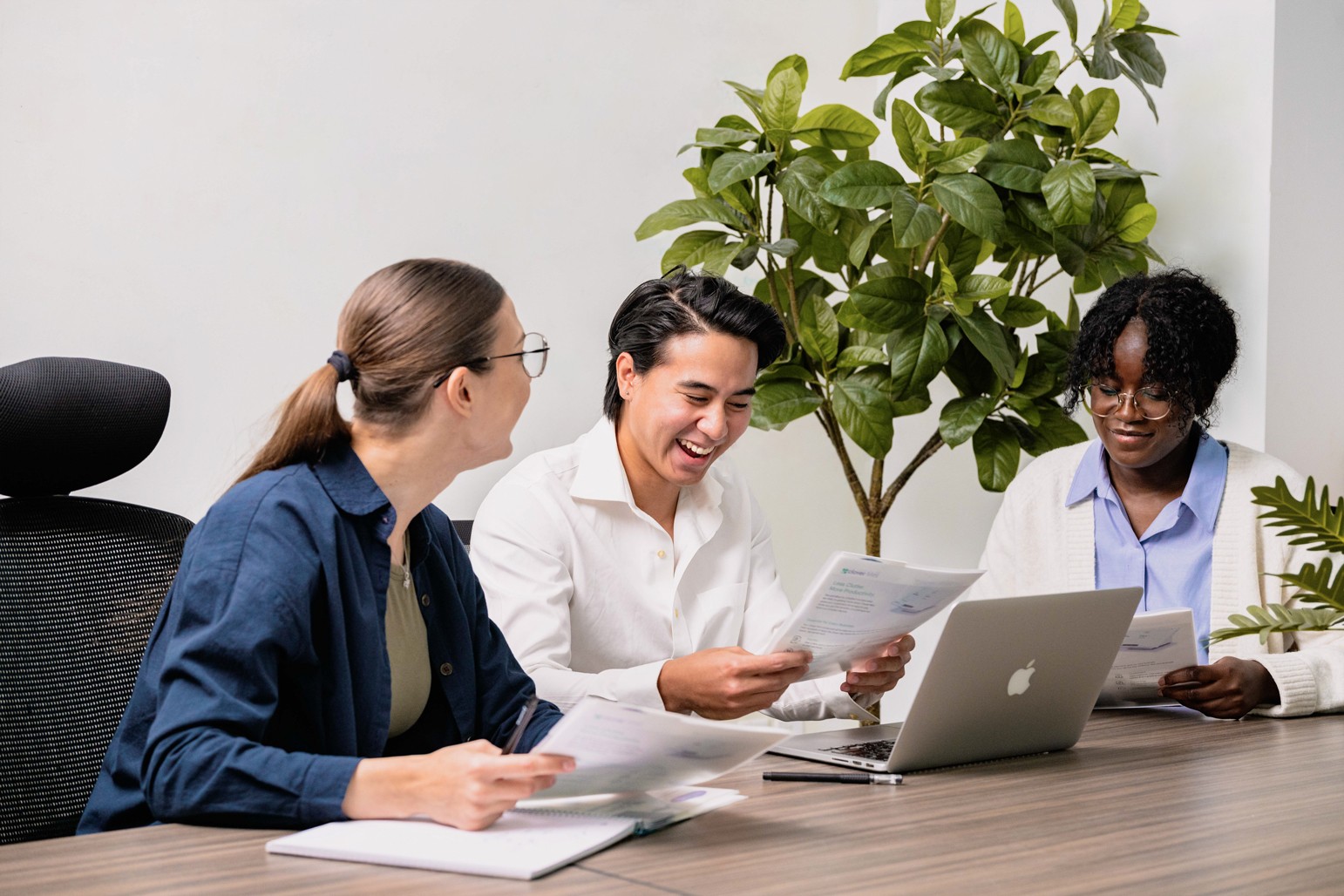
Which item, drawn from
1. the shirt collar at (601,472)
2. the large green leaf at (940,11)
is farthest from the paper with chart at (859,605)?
the large green leaf at (940,11)

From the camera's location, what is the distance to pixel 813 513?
3883mm

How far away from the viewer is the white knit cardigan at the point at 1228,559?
208cm

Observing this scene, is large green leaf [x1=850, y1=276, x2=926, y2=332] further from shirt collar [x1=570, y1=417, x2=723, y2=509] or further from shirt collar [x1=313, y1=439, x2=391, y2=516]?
shirt collar [x1=313, y1=439, x2=391, y2=516]

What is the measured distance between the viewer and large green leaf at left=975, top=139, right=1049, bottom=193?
2891 mm

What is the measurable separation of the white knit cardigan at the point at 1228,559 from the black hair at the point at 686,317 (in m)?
0.62

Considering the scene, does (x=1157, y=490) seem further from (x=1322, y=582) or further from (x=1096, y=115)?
(x=1322, y=582)

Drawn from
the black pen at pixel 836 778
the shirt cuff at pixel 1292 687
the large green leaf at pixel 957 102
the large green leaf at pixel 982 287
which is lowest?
the shirt cuff at pixel 1292 687

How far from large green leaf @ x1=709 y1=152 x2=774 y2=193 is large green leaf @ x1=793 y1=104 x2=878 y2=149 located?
0.56 feet

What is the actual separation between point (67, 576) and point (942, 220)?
204cm

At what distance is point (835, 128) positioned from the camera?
308 cm

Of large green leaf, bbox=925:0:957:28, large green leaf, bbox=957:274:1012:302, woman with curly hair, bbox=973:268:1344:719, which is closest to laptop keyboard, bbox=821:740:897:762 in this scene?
woman with curly hair, bbox=973:268:1344:719

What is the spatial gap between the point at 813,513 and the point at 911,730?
7.67 feet

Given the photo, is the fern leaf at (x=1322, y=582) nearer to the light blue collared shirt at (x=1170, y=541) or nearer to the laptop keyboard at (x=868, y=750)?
the laptop keyboard at (x=868, y=750)

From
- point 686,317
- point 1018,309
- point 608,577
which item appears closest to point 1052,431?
point 1018,309
